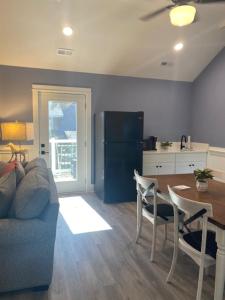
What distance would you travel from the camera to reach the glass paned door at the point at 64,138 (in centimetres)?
464

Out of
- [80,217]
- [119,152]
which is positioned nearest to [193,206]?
[80,217]

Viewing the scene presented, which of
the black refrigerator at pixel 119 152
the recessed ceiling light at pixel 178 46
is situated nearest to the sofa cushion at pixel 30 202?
the black refrigerator at pixel 119 152

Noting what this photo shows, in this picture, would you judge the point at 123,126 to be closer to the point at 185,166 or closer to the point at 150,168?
the point at 150,168

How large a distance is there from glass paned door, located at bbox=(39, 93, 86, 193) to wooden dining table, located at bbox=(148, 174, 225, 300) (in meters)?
2.38

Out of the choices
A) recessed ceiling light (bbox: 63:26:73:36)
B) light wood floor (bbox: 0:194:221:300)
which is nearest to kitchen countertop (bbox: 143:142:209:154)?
light wood floor (bbox: 0:194:221:300)

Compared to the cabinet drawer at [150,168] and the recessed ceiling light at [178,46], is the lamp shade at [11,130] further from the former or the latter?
the recessed ceiling light at [178,46]

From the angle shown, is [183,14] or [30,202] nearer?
[30,202]

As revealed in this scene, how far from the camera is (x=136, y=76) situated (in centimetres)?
511

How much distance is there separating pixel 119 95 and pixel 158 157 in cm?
154

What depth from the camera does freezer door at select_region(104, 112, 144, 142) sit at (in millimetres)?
4172

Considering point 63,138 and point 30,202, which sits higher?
point 63,138

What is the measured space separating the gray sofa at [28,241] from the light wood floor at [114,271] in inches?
6.1

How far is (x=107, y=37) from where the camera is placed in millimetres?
3904

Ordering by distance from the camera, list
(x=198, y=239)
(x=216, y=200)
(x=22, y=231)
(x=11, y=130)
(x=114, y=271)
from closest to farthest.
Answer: (x=22, y=231), (x=198, y=239), (x=216, y=200), (x=114, y=271), (x=11, y=130)
